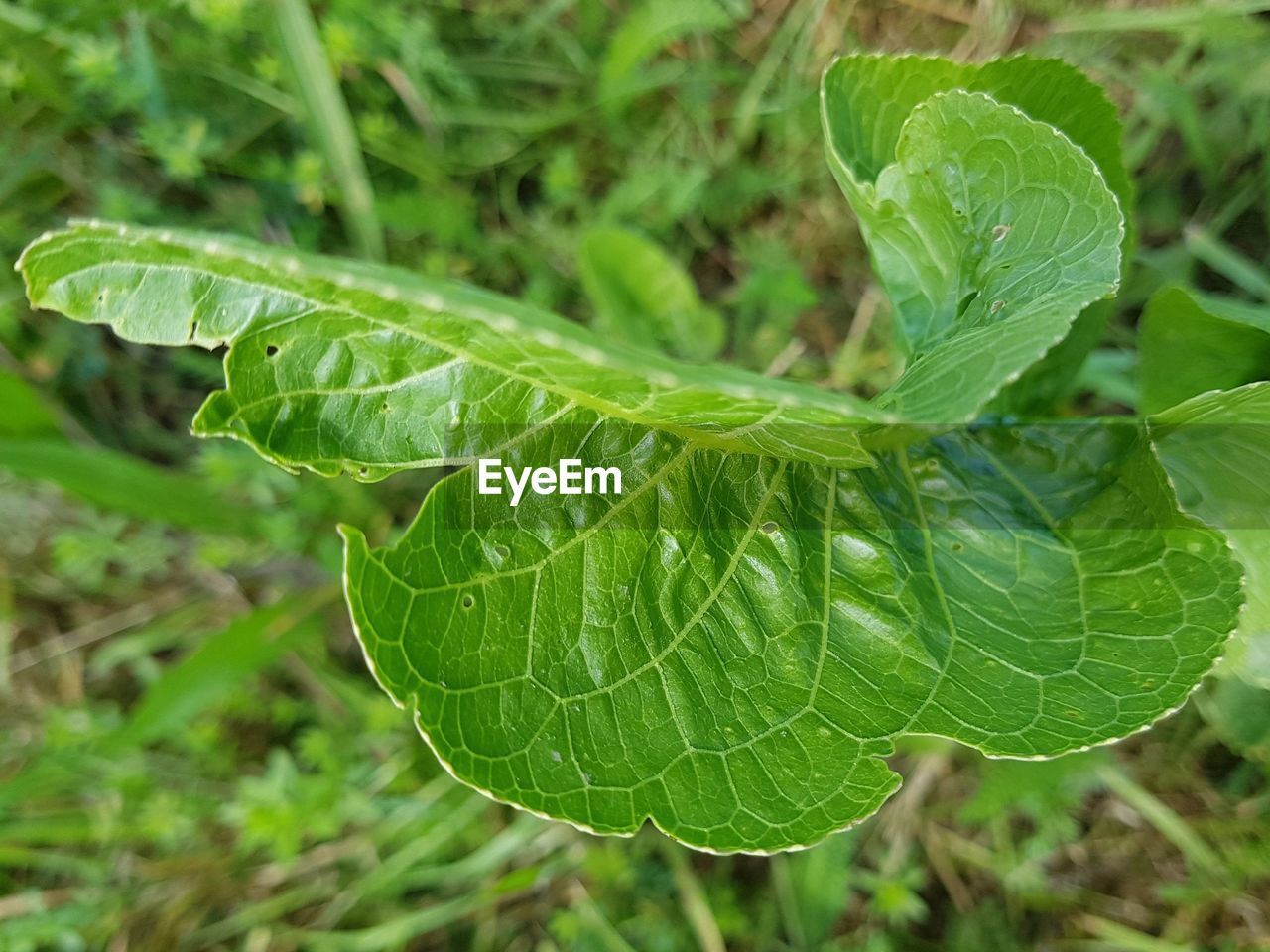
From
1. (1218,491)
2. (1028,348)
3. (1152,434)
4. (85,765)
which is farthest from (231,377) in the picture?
(85,765)

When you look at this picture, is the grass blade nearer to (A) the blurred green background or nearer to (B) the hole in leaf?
(A) the blurred green background

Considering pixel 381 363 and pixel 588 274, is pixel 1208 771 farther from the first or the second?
pixel 381 363

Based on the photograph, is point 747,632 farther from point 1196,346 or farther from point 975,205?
point 1196,346

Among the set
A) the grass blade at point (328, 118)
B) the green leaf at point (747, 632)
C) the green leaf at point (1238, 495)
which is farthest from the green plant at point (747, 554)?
the grass blade at point (328, 118)

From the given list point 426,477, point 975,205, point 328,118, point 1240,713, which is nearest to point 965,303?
point 975,205

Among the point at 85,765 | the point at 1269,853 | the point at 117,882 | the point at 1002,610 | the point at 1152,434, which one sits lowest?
the point at 117,882
